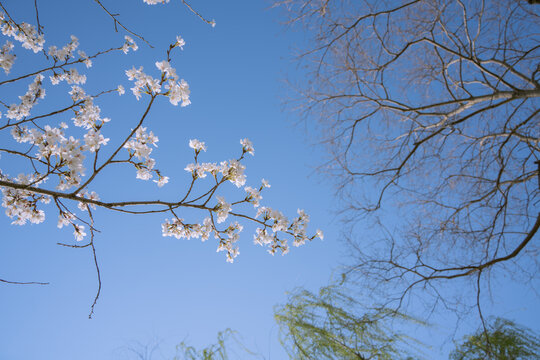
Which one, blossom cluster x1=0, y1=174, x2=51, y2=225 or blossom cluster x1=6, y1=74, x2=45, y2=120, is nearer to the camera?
blossom cluster x1=0, y1=174, x2=51, y2=225

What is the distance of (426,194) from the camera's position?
3.53m

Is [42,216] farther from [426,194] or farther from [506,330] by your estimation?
[506,330]

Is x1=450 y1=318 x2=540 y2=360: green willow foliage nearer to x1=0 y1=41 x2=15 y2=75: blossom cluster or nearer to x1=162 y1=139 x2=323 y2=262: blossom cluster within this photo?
x1=162 y1=139 x2=323 y2=262: blossom cluster

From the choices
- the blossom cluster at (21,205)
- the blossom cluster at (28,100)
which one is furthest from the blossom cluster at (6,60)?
the blossom cluster at (21,205)

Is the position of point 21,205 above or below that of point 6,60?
below

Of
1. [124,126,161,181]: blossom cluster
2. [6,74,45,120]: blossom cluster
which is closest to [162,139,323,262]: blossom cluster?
[124,126,161,181]: blossom cluster

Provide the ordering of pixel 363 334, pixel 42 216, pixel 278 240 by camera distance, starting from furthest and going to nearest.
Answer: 1. pixel 363 334
2. pixel 278 240
3. pixel 42 216

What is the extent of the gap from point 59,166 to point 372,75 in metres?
3.41

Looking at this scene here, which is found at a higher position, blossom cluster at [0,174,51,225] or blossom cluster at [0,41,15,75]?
blossom cluster at [0,41,15,75]

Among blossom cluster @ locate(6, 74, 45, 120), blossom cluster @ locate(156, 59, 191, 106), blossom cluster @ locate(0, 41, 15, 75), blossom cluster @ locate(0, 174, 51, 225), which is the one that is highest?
blossom cluster @ locate(0, 41, 15, 75)

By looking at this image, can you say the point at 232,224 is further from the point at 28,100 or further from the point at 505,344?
the point at 505,344

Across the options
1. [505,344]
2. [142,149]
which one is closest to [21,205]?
[142,149]

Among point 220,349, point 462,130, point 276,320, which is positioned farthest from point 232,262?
point 462,130

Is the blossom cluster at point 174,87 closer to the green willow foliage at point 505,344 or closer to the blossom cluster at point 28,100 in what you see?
the blossom cluster at point 28,100
